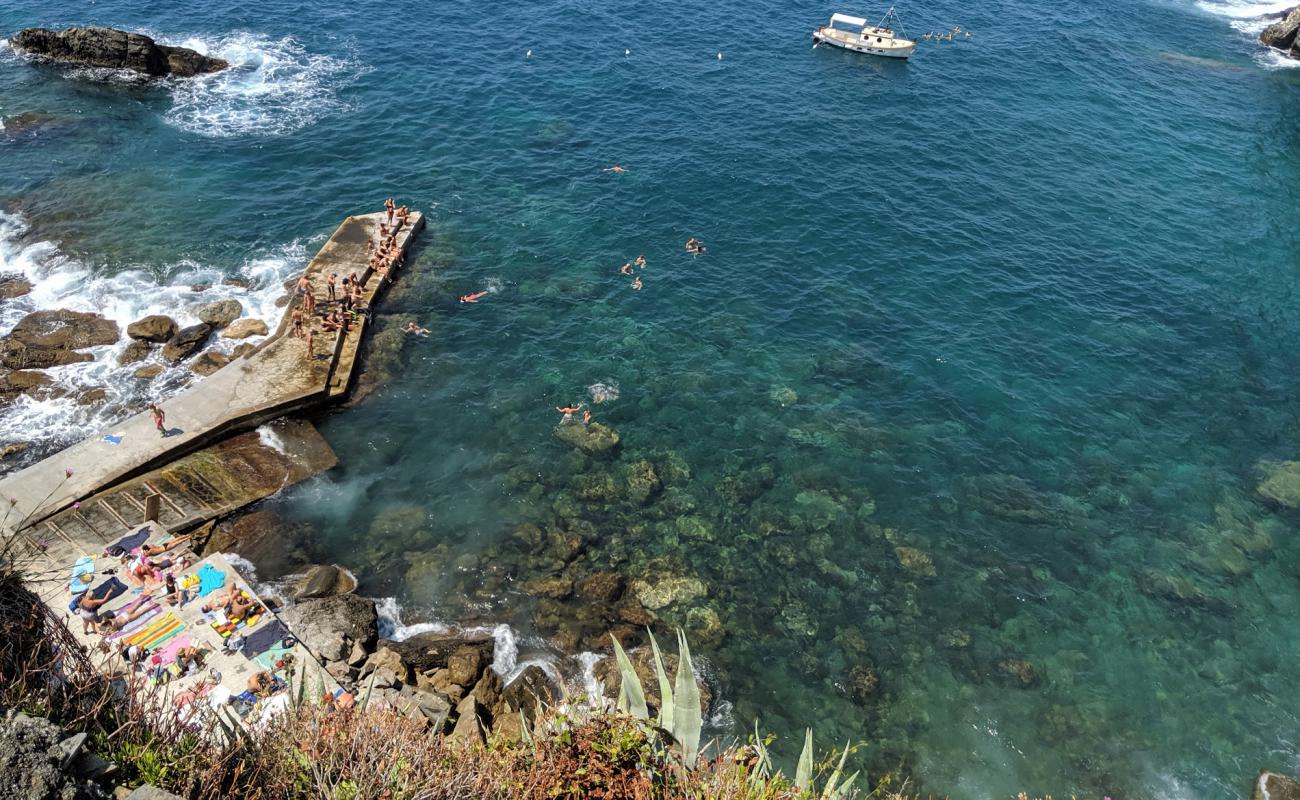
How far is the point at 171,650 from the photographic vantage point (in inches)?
987

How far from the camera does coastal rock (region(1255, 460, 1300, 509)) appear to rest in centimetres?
3509

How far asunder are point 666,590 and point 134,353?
29.2 m

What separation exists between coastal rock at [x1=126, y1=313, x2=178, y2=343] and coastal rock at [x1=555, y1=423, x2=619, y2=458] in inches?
823

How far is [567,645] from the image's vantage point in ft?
94.4

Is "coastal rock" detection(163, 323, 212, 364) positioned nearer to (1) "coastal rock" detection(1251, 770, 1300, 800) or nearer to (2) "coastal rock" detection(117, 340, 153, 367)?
(2) "coastal rock" detection(117, 340, 153, 367)

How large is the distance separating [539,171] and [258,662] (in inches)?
1576

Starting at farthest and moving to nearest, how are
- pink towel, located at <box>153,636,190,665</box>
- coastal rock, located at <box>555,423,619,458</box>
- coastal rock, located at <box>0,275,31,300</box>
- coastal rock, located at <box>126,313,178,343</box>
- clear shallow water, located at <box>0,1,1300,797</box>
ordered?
1. coastal rock, located at <box>0,275,31,300</box>
2. coastal rock, located at <box>126,313,178,343</box>
3. coastal rock, located at <box>555,423,619,458</box>
4. clear shallow water, located at <box>0,1,1300,797</box>
5. pink towel, located at <box>153,636,190,665</box>

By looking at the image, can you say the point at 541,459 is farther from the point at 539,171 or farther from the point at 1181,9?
the point at 1181,9

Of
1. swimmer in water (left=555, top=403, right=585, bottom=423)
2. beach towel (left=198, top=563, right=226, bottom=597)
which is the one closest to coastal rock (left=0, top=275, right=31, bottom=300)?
beach towel (left=198, top=563, right=226, bottom=597)

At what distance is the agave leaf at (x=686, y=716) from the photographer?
48.6 ft

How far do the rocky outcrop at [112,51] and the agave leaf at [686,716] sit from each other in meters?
70.0

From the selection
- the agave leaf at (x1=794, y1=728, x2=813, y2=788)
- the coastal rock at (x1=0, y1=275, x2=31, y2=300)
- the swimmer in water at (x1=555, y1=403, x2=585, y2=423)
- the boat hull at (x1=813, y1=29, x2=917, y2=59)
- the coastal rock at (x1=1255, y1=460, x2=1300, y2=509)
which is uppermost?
the boat hull at (x1=813, y1=29, x2=917, y2=59)

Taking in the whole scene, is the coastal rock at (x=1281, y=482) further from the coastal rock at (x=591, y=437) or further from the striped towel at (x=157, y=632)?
the striped towel at (x=157, y=632)

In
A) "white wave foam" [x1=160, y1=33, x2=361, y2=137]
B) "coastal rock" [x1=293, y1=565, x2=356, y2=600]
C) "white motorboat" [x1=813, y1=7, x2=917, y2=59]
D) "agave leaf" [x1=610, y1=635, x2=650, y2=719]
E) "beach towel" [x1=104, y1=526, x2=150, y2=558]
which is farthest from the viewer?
"white motorboat" [x1=813, y1=7, x2=917, y2=59]
